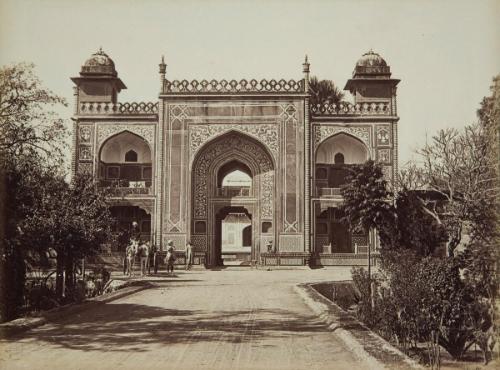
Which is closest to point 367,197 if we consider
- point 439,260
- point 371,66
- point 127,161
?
point 439,260

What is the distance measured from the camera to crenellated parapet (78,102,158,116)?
2702 cm

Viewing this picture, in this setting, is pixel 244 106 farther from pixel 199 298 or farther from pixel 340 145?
pixel 199 298

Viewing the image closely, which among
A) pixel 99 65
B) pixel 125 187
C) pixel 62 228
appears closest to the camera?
pixel 62 228

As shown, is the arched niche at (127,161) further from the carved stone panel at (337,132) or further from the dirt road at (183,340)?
the dirt road at (183,340)

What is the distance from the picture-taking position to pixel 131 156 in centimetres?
3014

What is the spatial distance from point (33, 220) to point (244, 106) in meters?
17.1

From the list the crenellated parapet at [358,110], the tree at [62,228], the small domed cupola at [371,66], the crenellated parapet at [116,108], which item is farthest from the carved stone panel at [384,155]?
the tree at [62,228]

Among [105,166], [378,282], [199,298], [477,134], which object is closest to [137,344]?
[199,298]

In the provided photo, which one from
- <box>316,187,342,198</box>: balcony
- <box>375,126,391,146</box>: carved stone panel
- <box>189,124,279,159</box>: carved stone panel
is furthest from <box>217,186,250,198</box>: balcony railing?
<box>375,126,391,146</box>: carved stone panel

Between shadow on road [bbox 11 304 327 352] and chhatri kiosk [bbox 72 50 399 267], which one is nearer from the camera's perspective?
shadow on road [bbox 11 304 327 352]

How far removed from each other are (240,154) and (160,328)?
762 inches

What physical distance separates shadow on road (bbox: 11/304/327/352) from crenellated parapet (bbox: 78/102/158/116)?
18.2 meters

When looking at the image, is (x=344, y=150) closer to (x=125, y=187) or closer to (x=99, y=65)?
(x=125, y=187)

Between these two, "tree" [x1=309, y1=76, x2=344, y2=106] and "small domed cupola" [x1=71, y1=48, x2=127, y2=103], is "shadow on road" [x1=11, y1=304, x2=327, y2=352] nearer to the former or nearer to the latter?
"small domed cupola" [x1=71, y1=48, x2=127, y2=103]
